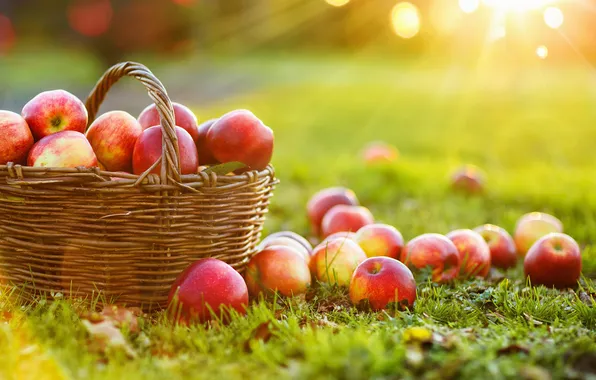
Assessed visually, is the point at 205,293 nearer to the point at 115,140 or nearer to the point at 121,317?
the point at 121,317

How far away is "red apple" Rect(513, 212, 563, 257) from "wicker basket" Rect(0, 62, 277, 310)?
1832 millimetres

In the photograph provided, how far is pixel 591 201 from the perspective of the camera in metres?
4.72

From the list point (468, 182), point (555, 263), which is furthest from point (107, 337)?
point (468, 182)

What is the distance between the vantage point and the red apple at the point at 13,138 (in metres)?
2.67

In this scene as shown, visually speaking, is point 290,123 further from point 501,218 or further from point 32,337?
point 32,337

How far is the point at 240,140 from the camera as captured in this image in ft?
9.44

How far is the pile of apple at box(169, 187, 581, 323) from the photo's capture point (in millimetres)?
2520

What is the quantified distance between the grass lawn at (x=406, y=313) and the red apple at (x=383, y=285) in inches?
2.5

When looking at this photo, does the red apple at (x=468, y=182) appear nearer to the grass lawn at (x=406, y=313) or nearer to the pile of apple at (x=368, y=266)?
the grass lawn at (x=406, y=313)

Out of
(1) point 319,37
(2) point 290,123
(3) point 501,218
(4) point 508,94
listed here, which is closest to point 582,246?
(3) point 501,218

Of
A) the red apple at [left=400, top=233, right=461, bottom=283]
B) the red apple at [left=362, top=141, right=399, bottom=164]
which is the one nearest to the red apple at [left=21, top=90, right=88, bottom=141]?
the red apple at [left=400, top=233, right=461, bottom=283]

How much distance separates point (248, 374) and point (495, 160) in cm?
635

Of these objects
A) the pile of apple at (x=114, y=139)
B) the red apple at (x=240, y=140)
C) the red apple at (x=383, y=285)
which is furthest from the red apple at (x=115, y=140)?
the red apple at (x=383, y=285)

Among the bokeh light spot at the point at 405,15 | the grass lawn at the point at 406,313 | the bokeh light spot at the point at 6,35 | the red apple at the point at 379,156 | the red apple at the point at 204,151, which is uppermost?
the bokeh light spot at the point at 405,15
